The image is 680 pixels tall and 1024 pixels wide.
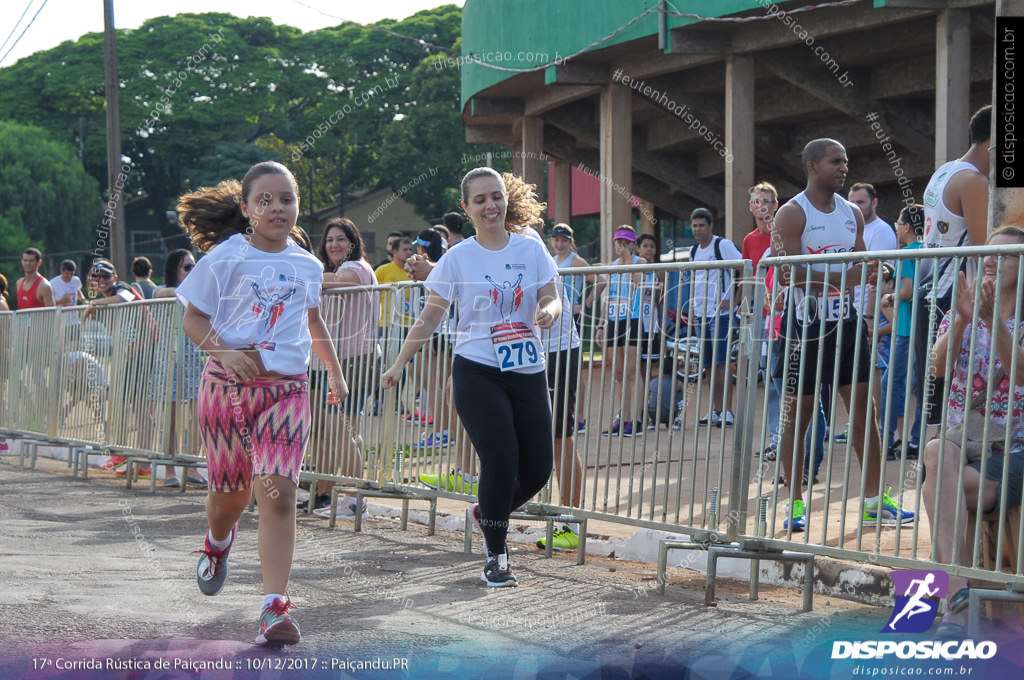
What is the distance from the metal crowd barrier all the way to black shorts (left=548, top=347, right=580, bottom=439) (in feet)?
0.10

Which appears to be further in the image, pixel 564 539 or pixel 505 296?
pixel 564 539

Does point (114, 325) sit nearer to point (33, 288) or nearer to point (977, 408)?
point (33, 288)

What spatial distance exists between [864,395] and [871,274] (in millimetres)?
938

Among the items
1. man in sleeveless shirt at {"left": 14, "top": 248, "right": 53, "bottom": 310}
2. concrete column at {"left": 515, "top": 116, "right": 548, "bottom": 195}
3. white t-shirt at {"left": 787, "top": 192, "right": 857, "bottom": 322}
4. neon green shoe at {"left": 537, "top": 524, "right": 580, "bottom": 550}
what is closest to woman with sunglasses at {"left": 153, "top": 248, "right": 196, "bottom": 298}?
neon green shoe at {"left": 537, "top": 524, "right": 580, "bottom": 550}

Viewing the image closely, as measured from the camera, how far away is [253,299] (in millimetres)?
4891

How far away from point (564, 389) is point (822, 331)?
1786mm

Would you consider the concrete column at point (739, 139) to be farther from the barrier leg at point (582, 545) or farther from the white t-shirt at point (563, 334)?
the barrier leg at point (582, 545)

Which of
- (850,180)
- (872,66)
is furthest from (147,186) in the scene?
(872,66)

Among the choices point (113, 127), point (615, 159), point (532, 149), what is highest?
point (113, 127)

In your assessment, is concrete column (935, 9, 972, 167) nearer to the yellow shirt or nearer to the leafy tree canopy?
the yellow shirt

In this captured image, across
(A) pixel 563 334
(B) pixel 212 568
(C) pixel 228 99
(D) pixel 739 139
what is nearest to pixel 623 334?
(A) pixel 563 334

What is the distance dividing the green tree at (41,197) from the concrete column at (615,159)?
133 ft

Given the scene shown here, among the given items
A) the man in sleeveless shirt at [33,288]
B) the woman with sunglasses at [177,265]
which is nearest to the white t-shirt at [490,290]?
the woman with sunglasses at [177,265]

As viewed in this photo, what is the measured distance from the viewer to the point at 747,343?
19.5 feet
